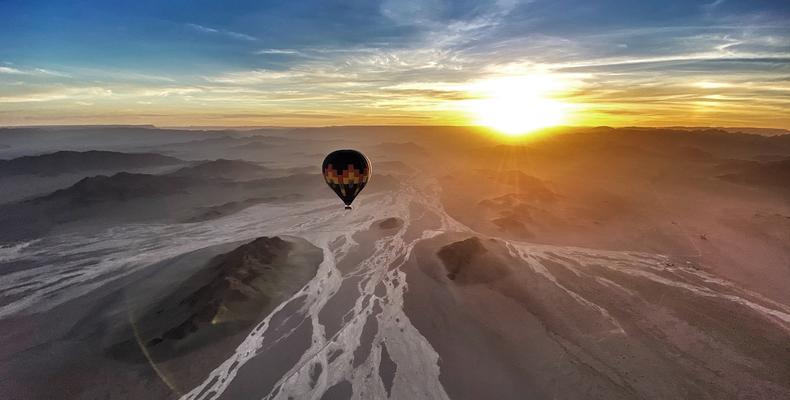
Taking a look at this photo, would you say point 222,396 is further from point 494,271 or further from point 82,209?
point 82,209

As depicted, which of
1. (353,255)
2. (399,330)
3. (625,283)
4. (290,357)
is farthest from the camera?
(353,255)

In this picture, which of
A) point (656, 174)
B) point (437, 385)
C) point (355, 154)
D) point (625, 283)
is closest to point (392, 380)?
point (437, 385)

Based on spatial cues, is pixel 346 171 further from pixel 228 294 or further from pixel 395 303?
pixel 228 294

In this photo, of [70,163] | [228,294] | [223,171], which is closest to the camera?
[228,294]

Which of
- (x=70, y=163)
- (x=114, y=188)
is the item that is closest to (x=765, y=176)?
(x=114, y=188)

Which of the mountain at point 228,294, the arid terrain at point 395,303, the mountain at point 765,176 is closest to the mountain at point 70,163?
the arid terrain at point 395,303

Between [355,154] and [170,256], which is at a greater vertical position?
[355,154]
